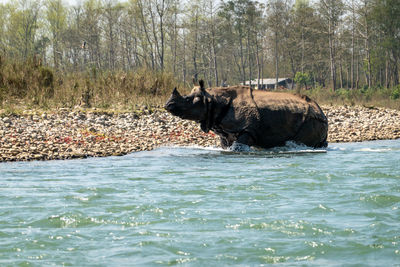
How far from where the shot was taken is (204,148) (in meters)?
15.0

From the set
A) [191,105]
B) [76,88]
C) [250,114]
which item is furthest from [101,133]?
[76,88]

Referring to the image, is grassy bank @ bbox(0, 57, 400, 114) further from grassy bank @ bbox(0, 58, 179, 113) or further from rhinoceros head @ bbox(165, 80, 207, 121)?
rhinoceros head @ bbox(165, 80, 207, 121)

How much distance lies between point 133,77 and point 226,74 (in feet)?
216

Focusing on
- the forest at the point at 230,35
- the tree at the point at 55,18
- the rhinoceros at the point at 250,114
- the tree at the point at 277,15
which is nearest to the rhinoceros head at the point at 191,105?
the rhinoceros at the point at 250,114

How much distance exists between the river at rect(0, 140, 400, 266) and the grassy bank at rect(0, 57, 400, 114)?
853cm

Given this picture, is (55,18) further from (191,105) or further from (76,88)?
(191,105)

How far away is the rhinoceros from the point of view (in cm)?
1338

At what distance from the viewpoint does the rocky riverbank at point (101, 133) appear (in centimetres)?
1323

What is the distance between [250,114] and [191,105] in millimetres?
1434

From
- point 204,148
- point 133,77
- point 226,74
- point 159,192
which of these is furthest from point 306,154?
point 226,74

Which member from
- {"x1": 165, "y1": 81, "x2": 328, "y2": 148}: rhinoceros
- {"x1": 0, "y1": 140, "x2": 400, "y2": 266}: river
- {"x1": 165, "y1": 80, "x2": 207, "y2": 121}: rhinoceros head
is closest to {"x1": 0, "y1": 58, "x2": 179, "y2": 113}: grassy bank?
{"x1": 165, "y1": 80, "x2": 207, "y2": 121}: rhinoceros head

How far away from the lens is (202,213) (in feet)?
22.4

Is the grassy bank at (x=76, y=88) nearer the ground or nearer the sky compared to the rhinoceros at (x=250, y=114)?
nearer the sky

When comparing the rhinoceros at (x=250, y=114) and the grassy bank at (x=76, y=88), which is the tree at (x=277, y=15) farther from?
the rhinoceros at (x=250, y=114)
